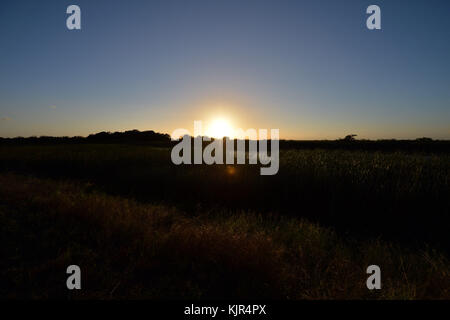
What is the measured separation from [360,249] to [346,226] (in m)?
2.40

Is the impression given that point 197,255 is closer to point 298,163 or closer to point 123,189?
point 123,189

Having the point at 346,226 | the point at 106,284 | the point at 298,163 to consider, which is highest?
the point at 298,163

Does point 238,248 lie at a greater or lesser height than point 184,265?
greater

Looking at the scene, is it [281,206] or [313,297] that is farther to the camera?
[281,206]

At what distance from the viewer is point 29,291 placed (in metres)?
2.99

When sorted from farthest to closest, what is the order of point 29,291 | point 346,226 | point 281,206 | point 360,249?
point 281,206 < point 346,226 < point 360,249 < point 29,291

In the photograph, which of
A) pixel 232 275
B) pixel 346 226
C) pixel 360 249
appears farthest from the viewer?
pixel 346 226

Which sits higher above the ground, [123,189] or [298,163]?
[298,163]

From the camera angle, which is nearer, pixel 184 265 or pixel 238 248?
pixel 184 265

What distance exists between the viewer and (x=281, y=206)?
29.9 ft

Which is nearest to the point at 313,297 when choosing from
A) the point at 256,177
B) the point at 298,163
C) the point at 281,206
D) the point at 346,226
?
the point at 346,226

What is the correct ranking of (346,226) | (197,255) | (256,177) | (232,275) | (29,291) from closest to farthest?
(29,291)
(232,275)
(197,255)
(346,226)
(256,177)

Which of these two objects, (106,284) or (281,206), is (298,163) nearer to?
(281,206)
